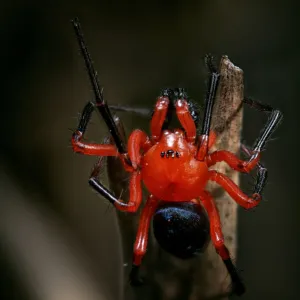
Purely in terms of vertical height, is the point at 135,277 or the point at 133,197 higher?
the point at 133,197

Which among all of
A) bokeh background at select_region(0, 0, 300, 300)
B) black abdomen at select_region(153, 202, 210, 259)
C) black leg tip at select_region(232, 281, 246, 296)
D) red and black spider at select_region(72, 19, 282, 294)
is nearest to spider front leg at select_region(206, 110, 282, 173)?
red and black spider at select_region(72, 19, 282, 294)

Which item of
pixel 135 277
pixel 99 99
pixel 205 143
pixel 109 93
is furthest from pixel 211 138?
pixel 109 93

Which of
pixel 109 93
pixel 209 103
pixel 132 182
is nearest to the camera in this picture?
pixel 209 103

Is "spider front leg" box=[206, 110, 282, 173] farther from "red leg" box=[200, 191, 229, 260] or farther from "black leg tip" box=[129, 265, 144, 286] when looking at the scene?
"black leg tip" box=[129, 265, 144, 286]

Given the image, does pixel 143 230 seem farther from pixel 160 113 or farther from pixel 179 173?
pixel 160 113

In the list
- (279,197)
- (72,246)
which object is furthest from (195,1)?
(72,246)

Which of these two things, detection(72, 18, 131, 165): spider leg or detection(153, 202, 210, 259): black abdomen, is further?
detection(153, 202, 210, 259): black abdomen

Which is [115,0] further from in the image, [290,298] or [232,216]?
[290,298]
